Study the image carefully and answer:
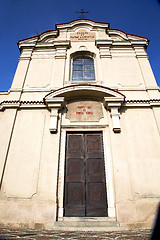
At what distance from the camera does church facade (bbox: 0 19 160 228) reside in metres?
4.80

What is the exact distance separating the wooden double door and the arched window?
11.7 feet

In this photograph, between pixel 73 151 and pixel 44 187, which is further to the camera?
pixel 73 151

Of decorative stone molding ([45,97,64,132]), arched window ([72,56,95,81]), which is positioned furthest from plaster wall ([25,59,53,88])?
decorative stone molding ([45,97,64,132])

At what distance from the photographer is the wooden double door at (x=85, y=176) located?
494 cm

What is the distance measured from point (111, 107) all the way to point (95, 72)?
292 centimetres

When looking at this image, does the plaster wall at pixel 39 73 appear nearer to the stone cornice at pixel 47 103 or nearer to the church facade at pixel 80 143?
the church facade at pixel 80 143

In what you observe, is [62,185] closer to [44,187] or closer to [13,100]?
[44,187]

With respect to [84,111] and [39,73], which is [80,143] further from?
[39,73]

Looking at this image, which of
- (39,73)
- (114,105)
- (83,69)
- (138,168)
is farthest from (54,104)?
(138,168)

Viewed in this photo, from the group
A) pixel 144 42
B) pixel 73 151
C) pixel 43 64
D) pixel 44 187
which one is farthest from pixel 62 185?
pixel 144 42

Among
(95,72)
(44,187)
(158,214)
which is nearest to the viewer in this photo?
(158,214)

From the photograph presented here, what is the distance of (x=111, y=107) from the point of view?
6.28 metres

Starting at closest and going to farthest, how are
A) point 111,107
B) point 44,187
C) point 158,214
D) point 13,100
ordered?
point 158,214, point 44,187, point 111,107, point 13,100

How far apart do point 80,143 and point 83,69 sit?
15.4 ft
